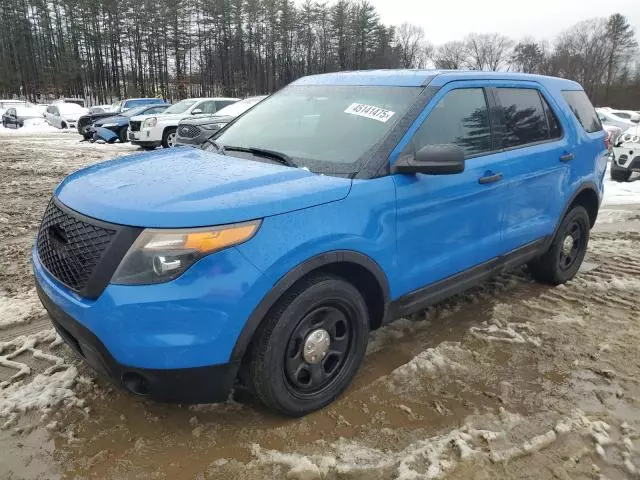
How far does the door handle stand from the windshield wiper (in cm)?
130

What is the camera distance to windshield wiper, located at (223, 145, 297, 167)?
297cm

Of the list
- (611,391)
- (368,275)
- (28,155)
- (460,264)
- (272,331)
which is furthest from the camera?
(28,155)

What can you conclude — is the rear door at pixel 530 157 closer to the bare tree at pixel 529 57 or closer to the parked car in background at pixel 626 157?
the parked car in background at pixel 626 157

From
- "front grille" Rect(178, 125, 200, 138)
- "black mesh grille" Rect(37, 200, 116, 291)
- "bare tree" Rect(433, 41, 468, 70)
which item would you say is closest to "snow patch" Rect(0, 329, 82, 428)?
"black mesh grille" Rect(37, 200, 116, 291)

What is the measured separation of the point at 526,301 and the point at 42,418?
3643 mm

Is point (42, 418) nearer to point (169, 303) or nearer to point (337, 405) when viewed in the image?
point (169, 303)

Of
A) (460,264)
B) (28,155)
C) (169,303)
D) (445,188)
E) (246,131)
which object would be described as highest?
(246,131)

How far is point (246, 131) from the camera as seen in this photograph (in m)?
3.60

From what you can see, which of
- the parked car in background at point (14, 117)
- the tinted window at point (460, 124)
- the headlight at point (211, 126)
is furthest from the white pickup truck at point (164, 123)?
the parked car in background at point (14, 117)

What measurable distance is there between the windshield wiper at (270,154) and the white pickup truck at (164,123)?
12104mm

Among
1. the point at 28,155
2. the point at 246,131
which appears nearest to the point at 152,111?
the point at 28,155

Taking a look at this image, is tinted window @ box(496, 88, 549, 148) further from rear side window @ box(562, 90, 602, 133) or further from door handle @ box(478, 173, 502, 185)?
rear side window @ box(562, 90, 602, 133)

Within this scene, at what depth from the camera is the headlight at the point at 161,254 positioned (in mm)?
2156

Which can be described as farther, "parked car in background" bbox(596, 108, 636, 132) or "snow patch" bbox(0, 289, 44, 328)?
"parked car in background" bbox(596, 108, 636, 132)
